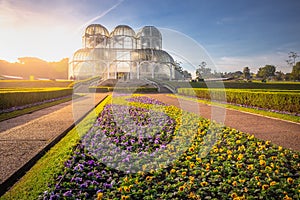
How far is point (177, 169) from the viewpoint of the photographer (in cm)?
379

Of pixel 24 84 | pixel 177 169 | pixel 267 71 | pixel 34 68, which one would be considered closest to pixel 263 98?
pixel 177 169

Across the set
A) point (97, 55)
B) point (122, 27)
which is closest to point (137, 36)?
point (122, 27)

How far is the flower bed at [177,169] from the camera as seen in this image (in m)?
2.97

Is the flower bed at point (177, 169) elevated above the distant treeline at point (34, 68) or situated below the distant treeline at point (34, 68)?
below

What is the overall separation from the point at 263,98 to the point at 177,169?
931cm

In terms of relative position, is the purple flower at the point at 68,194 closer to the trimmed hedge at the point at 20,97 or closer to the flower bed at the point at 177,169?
the flower bed at the point at 177,169

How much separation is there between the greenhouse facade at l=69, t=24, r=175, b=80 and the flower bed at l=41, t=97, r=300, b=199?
4318 centimetres

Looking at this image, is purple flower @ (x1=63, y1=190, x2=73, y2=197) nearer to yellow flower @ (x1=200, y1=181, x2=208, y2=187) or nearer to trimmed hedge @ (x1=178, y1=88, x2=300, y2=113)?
yellow flower @ (x1=200, y1=181, x2=208, y2=187)

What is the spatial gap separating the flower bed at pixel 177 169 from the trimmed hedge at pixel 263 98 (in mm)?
5528

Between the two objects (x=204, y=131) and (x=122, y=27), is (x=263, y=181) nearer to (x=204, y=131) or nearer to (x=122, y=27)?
(x=204, y=131)

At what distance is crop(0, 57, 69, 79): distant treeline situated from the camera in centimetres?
6988

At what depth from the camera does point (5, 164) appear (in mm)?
4141

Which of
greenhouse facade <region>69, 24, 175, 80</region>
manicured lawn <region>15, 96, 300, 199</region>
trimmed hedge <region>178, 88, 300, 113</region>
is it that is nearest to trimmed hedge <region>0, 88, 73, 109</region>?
manicured lawn <region>15, 96, 300, 199</region>

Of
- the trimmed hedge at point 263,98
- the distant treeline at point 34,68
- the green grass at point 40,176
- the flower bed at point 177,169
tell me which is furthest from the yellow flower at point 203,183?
the distant treeline at point 34,68
